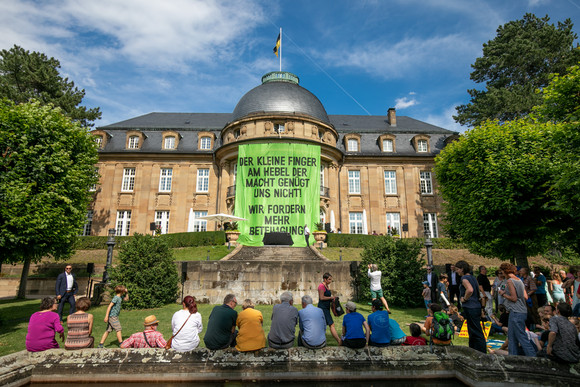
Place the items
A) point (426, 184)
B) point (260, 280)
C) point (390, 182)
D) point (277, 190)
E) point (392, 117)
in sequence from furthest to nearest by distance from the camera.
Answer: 1. point (392, 117)
2. point (390, 182)
3. point (426, 184)
4. point (277, 190)
5. point (260, 280)

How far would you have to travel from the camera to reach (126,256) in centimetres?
1293

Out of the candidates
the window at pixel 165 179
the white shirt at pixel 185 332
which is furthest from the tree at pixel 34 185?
the window at pixel 165 179

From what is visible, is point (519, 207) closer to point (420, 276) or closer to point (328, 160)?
point (420, 276)

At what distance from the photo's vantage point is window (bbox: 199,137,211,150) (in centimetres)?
3284

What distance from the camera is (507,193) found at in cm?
1464

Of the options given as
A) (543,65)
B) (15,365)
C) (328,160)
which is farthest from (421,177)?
(15,365)

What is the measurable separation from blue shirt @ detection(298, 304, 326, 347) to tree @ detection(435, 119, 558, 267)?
12597mm

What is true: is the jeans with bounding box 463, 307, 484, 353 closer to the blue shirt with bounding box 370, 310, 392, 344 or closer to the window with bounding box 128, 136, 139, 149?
the blue shirt with bounding box 370, 310, 392, 344

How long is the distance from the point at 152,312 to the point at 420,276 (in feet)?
34.8

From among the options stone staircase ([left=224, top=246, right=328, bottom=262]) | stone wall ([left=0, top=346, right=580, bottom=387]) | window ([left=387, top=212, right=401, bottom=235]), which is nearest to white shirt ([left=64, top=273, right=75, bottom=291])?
stone wall ([left=0, top=346, right=580, bottom=387])

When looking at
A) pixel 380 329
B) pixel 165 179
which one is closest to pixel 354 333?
pixel 380 329

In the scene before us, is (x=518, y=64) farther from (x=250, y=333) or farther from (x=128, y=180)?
(x=128, y=180)

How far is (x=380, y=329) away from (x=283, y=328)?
1.79m

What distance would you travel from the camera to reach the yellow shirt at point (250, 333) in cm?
535
